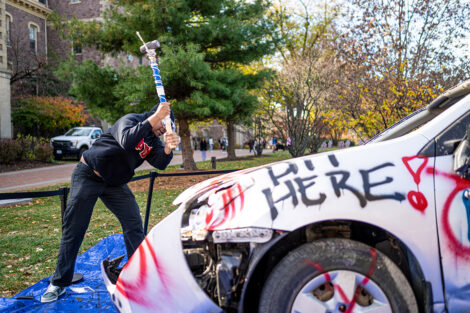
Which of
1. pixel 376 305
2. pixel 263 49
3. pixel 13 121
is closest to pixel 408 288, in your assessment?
pixel 376 305

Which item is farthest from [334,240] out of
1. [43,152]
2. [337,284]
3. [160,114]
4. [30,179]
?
[43,152]

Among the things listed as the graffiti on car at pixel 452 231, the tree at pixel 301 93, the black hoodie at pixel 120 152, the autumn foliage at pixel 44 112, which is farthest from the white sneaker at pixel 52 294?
the autumn foliage at pixel 44 112

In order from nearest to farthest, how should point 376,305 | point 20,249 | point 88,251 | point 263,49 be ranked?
point 376,305
point 88,251
point 20,249
point 263,49

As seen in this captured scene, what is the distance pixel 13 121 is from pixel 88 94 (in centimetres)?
1666

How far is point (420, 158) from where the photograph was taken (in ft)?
6.65

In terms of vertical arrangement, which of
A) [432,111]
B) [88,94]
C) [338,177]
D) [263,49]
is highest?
[263,49]

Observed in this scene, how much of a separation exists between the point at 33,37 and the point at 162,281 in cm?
3633

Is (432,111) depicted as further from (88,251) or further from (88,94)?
(88,94)

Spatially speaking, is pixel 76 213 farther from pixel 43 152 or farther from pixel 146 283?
pixel 43 152

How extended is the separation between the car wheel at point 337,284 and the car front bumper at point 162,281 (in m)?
0.40

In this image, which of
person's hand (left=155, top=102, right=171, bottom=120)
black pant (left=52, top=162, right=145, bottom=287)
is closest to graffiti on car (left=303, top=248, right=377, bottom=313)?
person's hand (left=155, top=102, right=171, bottom=120)

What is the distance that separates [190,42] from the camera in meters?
11.3

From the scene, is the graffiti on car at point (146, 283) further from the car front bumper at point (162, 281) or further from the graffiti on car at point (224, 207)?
the graffiti on car at point (224, 207)

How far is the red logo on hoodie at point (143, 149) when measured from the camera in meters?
3.29
